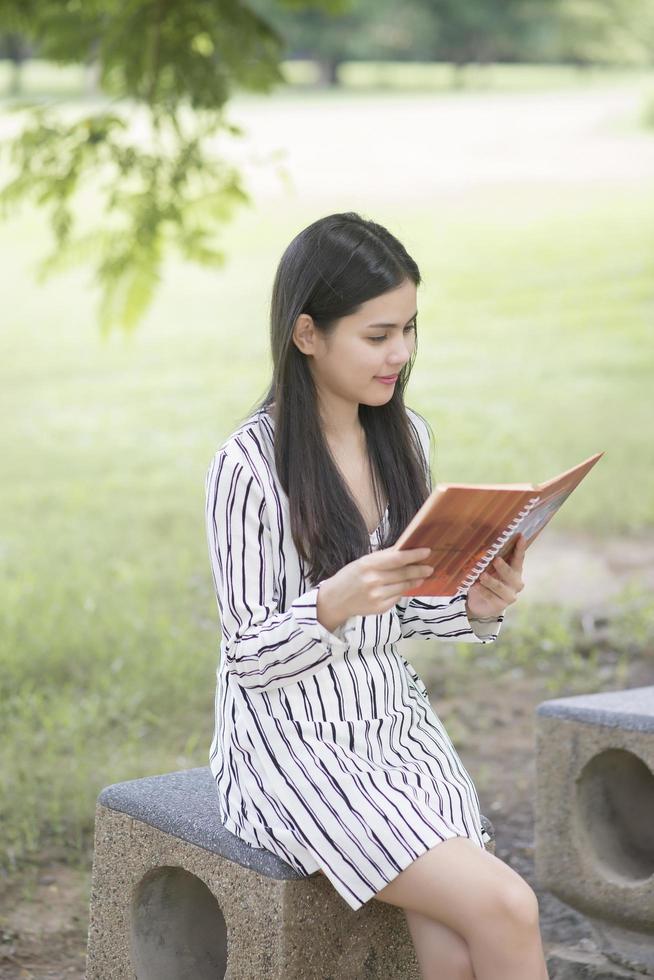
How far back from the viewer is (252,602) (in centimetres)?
221

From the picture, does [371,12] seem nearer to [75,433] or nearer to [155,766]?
[75,433]

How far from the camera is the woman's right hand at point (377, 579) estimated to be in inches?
80.0

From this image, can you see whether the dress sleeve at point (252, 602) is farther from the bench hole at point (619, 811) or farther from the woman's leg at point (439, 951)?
the bench hole at point (619, 811)

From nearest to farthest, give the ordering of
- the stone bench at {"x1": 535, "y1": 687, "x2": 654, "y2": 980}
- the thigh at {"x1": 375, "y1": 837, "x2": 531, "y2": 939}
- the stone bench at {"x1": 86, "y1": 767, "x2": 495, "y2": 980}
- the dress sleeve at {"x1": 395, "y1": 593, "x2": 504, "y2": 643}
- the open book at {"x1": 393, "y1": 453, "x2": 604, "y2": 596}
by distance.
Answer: the open book at {"x1": 393, "y1": 453, "x2": 604, "y2": 596}, the thigh at {"x1": 375, "y1": 837, "x2": 531, "y2": 939}, the stone bench at {"x1": 86, "y1": 767, "x2": 495, "y2": 980}, the dress sleeve at {"x1": 395, "y1": 593, "x2": 504, "y2": 643}, the stone bench at {"x1": 535, "y1": 687, "x2": 654, "y2": 980}

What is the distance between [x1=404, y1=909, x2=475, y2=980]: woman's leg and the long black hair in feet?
1.86

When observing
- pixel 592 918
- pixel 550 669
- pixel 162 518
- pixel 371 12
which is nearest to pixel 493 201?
pixel 371 12

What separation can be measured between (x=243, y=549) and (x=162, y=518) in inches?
250

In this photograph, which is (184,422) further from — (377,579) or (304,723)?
(377,579)

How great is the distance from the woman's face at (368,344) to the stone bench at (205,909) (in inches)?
30.9

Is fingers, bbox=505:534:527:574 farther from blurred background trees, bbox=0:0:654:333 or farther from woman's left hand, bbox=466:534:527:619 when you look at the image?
blurred background trees, bbox=0:0:654:333

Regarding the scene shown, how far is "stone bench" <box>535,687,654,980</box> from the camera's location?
2.98 meters

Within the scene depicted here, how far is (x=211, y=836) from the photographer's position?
2346 millimetres

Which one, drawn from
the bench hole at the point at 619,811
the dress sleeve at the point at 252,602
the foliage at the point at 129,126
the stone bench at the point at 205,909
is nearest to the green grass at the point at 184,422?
the foliage at the point at 129,126

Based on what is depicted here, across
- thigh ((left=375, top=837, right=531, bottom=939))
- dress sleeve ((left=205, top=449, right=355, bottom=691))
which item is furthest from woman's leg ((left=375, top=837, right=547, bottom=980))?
dress sleeve ((left=205, top=449, right=355, bottom=691))
